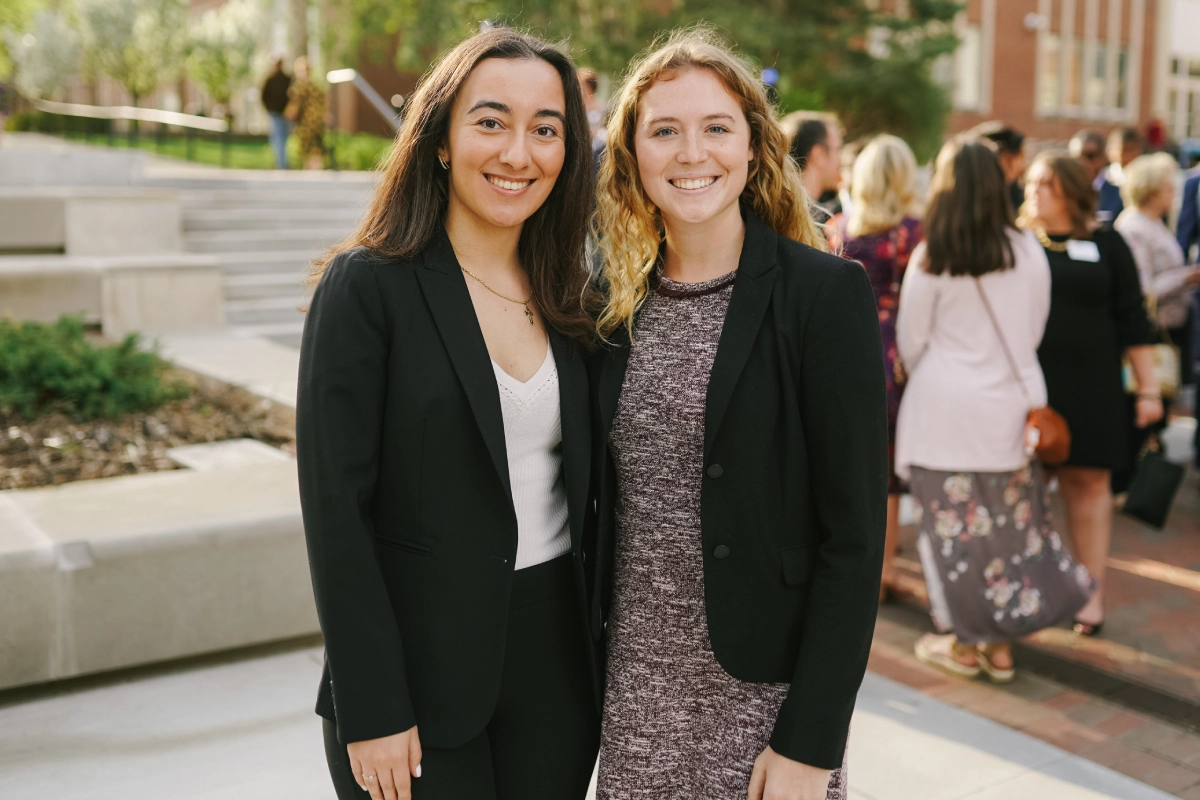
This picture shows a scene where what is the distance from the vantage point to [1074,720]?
420 centimetres

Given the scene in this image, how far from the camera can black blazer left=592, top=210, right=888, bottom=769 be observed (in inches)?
80.3

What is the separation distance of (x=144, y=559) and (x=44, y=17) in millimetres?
34331

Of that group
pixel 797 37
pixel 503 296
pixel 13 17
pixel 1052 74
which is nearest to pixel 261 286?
pixel 503 296

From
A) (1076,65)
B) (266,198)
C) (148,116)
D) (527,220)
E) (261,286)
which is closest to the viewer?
(527,220)

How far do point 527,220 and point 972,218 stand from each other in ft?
8.72

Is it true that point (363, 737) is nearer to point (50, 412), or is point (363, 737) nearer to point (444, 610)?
point (444, 610)

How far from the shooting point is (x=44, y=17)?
1291 inches

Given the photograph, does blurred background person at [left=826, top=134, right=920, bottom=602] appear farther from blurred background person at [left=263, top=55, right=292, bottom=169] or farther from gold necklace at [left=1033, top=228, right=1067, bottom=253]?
blurred background person at [left=263, top=55, right=292, bottom=169]

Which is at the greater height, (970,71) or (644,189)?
(970,71)

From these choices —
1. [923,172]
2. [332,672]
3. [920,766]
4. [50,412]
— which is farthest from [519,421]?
[923,172]

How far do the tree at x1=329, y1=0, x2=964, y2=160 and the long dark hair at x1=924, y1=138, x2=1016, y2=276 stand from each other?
56.6 ft

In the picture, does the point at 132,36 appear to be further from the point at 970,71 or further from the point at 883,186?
the point at 883,186

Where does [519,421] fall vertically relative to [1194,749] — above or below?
above

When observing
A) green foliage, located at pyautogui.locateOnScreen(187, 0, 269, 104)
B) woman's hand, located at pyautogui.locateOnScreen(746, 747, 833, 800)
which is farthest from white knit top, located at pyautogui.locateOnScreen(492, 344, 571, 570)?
green foliage, located at pyautogui.locateOnScreen(187, 0, 269, 104)
